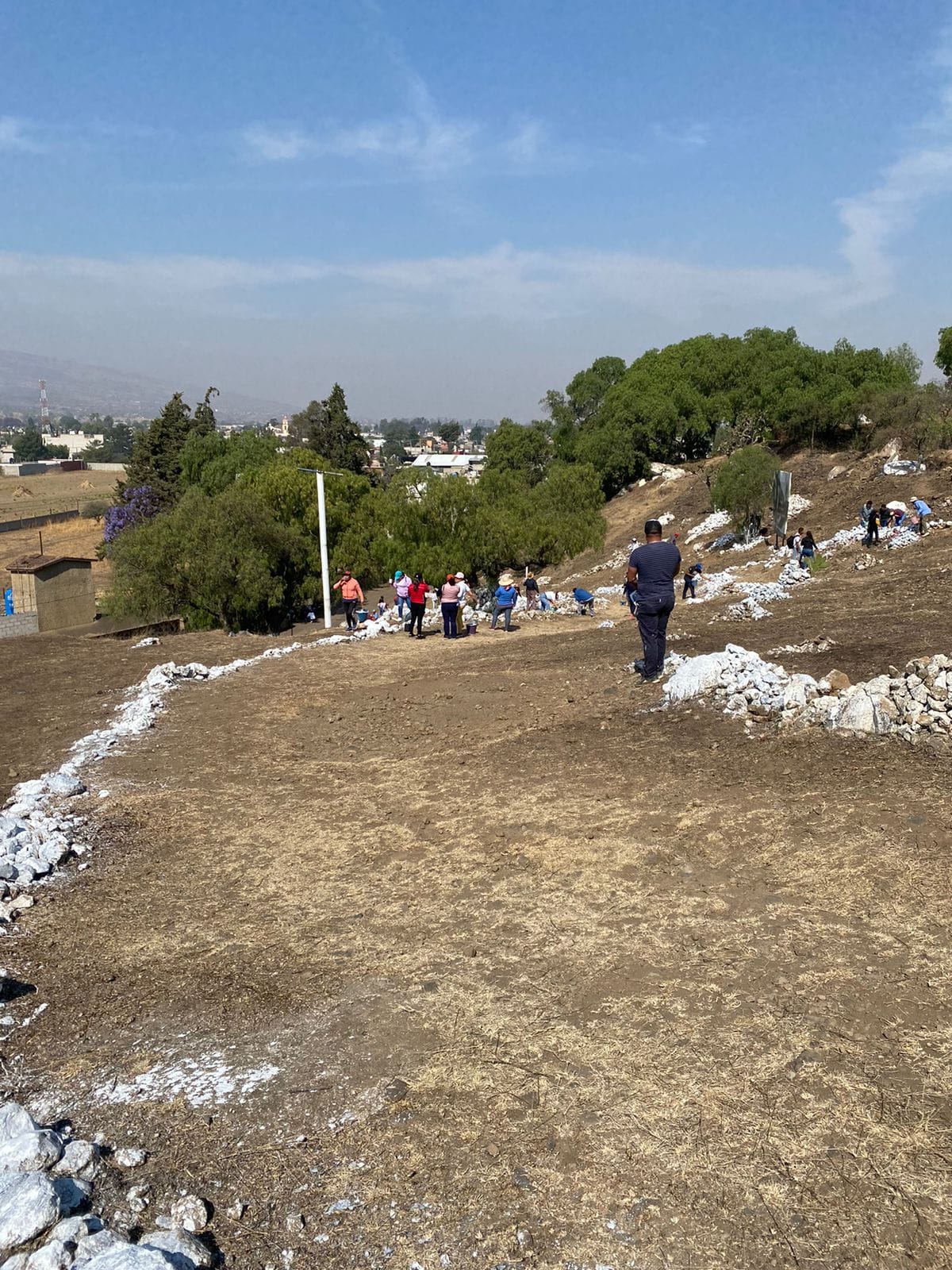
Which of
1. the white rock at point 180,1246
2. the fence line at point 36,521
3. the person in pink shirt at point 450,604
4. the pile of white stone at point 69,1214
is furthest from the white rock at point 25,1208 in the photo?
the fence line at point 36,521

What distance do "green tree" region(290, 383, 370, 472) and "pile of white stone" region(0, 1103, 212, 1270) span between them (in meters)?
55.8

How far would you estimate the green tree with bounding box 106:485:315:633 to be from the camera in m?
25.5

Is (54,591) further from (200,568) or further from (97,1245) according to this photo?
(97,1245)

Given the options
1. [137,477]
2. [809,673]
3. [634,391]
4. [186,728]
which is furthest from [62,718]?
[634,391]

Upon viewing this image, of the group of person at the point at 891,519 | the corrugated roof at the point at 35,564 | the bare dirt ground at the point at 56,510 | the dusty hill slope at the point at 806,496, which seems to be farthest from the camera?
the bare dirt ground at the point at 56,510

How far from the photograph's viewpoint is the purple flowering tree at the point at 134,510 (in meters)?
47.3

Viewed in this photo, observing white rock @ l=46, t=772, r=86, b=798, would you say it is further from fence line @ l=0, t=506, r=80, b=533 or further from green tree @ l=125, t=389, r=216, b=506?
fence line @ l=0, t=506, r=80, b=533

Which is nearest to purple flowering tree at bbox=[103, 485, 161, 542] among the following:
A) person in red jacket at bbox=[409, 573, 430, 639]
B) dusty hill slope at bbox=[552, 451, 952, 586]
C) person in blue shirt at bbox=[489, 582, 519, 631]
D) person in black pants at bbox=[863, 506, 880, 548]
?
dusty hill slope at bbox=[552, 451, 952, 586]

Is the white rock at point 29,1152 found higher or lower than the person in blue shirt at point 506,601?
lower

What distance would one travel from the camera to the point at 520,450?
2598 inches

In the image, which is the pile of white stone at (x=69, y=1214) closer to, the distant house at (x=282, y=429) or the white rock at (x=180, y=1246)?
the white rock at (x=180, y=1246)

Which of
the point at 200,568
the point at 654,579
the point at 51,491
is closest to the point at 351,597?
the point at 200,568

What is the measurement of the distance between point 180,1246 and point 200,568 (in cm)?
2351

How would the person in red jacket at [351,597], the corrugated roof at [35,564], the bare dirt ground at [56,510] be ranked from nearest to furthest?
the person in red jacket at [351,597] < the corrugated roof at [35,564] < the bare dirt ground at [56,510]
